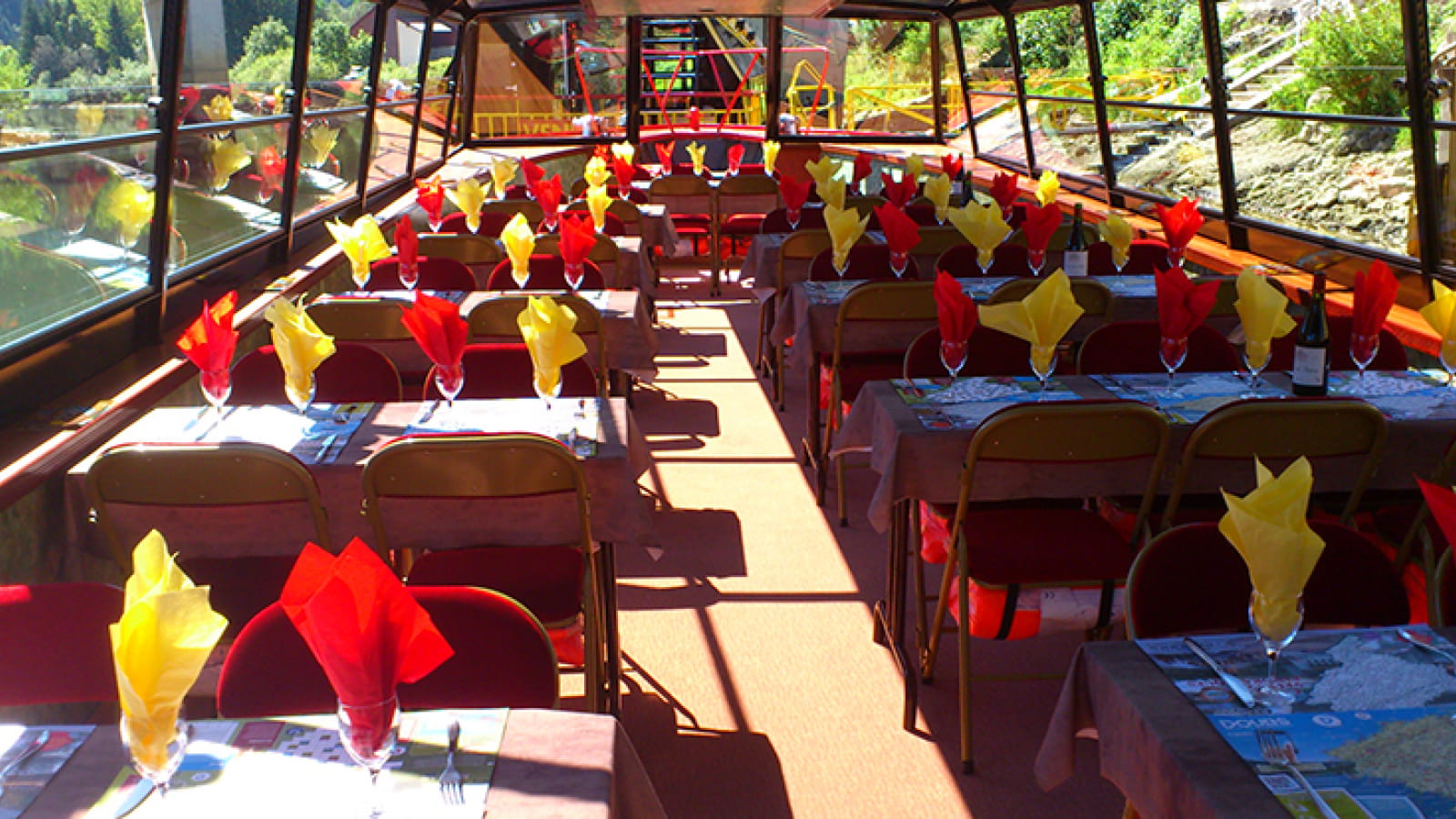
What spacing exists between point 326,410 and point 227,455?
2.54 ft

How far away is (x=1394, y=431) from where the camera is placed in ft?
9.55

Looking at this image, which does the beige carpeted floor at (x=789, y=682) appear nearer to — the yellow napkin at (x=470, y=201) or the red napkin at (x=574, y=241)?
the red napkin at (x=574, y=241)

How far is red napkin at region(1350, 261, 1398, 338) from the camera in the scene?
322cm

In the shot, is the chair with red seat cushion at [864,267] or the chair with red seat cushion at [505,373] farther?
the chair with red seat cushion at [864,267]

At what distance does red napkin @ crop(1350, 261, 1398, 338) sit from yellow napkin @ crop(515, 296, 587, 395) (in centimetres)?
206

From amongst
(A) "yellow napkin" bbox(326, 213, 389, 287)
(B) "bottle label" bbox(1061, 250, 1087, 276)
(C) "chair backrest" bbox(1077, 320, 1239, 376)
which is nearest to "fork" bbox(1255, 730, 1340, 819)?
(C) "chair backrest" bbox(1077, 320, 1239, 376)

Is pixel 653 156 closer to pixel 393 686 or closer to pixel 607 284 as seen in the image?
pixel 607 284

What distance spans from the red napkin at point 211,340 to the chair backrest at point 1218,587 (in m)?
2.19

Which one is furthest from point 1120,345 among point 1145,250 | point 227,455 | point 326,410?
point 227,455

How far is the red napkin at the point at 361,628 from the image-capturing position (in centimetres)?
135

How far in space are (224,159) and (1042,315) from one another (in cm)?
339

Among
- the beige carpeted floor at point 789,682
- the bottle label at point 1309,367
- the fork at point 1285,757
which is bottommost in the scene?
the beige carpeted floor at point 789,682

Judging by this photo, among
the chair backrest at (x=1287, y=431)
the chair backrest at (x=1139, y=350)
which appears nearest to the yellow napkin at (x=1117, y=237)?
the chair backrest at (x=1139, y=350)

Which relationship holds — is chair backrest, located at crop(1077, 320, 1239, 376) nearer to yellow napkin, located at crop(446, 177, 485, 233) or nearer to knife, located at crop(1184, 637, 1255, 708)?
knife, located at crop(1184, 637, 1255, 708)
